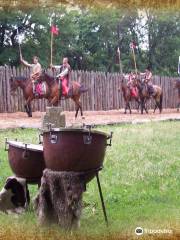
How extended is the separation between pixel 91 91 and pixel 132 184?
40.5 inches

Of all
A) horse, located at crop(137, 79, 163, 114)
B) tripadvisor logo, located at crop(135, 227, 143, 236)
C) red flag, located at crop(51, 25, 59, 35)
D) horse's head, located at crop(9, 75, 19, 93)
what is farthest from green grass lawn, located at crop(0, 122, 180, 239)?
red flag, located at crop(51, 25, 59, 35)

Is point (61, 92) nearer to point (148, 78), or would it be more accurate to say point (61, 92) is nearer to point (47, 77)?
point (47, 77)

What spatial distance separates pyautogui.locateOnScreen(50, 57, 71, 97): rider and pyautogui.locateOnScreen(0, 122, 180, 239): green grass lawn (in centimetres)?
42

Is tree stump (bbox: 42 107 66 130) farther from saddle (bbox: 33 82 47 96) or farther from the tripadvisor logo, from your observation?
the tripadvisor logo

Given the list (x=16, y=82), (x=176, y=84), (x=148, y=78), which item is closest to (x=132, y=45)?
(x=148, y=78)

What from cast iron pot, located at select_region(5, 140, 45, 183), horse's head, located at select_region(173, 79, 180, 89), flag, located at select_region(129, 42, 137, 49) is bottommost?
cast iron pot, located at select_region(5, 140, 45, 183)

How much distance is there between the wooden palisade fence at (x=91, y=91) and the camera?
3.88 meters

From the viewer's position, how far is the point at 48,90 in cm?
416

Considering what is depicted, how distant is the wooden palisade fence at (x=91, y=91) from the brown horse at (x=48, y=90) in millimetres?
37

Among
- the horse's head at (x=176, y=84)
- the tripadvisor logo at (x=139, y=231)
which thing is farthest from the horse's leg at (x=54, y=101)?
the tripadvisor logo at (x=139, y=231)

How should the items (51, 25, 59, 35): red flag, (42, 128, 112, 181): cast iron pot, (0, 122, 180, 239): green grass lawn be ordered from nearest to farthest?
(42, 128, 112, 181): cast iron pot → (51, 25, 59, 35): red flag → (0, 122, 180, 239): green grass lawn

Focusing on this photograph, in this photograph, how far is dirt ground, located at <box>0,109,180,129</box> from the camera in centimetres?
398

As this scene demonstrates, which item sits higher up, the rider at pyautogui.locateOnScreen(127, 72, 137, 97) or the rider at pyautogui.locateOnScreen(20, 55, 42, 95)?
the rider at pyautogui.locateOnScreen(20, 55, 42, 95)

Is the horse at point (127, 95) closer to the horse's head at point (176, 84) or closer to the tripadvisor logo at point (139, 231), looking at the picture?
the horse's head at point (176, 84)
